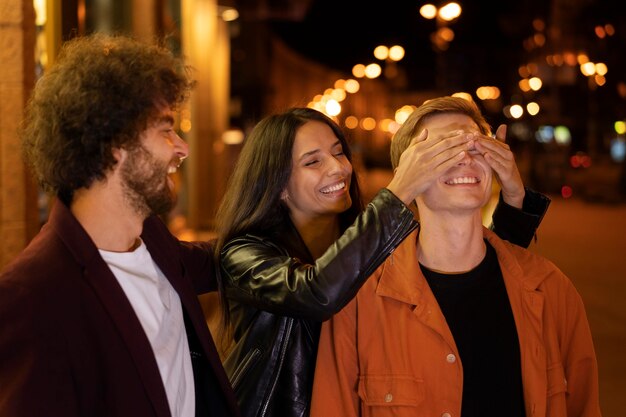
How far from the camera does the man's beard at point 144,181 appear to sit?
2.33m

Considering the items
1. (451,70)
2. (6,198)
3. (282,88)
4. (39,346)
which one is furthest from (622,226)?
(282,88)

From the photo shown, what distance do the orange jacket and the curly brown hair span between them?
103 cm

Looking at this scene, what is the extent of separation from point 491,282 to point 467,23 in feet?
122

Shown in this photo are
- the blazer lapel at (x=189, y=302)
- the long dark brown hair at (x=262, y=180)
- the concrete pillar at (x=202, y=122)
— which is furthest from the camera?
the concrete pillar at (x=202, y=122)

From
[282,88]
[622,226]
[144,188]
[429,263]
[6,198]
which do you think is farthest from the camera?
[282,88]

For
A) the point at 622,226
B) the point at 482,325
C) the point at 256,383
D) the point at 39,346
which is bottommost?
the point at 622,226

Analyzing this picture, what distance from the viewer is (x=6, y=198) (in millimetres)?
4344

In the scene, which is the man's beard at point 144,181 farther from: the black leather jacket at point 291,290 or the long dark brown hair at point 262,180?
the long dark brown hair at point 262,180

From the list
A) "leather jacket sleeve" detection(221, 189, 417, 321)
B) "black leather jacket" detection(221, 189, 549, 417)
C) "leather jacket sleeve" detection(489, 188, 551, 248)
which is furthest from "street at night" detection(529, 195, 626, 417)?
"leather jacket sleeve" detection(221, 189, 417, 321)

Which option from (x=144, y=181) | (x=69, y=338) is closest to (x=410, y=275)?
(x=144, y=181)

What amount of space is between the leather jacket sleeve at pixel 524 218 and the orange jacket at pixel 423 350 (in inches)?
15.8

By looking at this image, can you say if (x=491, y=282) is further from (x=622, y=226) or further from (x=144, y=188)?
(x=622, y=226)

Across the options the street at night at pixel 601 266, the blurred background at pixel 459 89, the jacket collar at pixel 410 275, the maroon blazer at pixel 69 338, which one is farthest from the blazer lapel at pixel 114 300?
the street at night at pixel 601 266

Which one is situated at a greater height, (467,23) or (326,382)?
(467,23)
